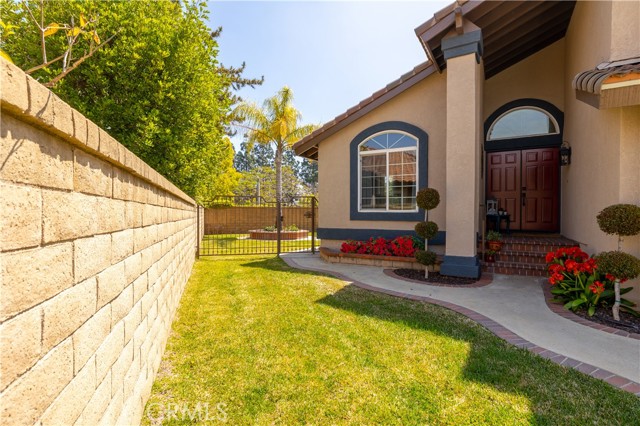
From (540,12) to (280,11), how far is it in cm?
676

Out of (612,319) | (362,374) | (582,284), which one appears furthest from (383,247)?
(362,374)

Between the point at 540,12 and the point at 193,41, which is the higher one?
the point at 540,12

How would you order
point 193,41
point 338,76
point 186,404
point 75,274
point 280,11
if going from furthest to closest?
point 338,76, point 280,11, point 193,41, point 186,404, point 75,274

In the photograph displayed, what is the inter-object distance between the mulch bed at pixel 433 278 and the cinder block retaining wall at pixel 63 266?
560cm

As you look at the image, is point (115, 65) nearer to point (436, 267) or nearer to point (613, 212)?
point (436, 267)

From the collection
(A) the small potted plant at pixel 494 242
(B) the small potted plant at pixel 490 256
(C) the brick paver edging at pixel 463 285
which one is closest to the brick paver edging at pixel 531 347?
(C) the brick paver edging at pixel 463 285

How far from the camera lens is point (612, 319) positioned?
13.8 ft

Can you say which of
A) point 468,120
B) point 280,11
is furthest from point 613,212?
point 280,11

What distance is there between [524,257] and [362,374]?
5930 millimetres

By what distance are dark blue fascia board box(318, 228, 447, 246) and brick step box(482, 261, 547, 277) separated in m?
1.18

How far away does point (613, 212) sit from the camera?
437cm

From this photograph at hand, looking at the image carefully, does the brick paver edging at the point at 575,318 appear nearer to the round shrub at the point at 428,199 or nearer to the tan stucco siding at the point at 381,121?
the round shrub at the point at 428,199

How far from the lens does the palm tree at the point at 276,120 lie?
63.4 feet

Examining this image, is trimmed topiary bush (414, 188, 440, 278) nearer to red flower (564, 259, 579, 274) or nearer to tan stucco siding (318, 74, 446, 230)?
tan stucco siding (318, 74, 446, 230)
